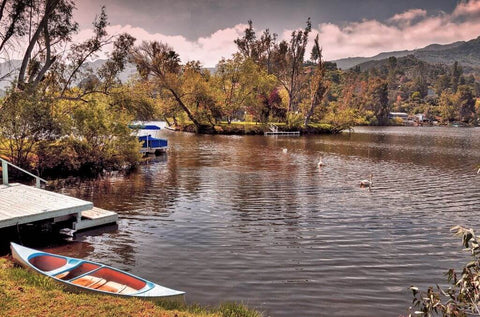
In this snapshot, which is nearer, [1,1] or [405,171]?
[1,1]

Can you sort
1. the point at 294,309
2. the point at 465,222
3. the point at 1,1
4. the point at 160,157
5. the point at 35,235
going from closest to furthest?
the point at 294,309 → the point at 35,235 → the point at 465,222 → the point at 1,1 → the point at 160,157

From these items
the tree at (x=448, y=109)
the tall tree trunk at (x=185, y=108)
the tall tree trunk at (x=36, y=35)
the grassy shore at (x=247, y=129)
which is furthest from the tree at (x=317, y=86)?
the tree at (x=448, y=109)

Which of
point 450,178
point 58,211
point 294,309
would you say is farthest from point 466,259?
point 450,178

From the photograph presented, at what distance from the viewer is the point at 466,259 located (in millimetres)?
12930

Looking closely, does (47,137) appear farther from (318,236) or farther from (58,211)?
(318,236)

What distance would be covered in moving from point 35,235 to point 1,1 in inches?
886

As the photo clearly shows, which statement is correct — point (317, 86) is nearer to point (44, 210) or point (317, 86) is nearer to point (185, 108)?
point (185, 108)

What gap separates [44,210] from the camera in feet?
44.3

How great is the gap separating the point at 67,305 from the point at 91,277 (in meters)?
1.59

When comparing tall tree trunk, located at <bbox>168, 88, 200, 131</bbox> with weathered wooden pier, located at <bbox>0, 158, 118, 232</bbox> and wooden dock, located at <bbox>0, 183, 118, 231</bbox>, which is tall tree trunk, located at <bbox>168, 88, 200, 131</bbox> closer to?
weathered wooden pier, located at <bbox>0, 158, 118, 232</bbox>

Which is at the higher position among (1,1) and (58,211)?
(1,1)

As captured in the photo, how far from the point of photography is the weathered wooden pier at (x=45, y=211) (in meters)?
12.9

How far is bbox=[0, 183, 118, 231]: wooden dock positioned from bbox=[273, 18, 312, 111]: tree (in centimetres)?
8385

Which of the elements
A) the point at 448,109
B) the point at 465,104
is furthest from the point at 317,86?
the point at 465,104
